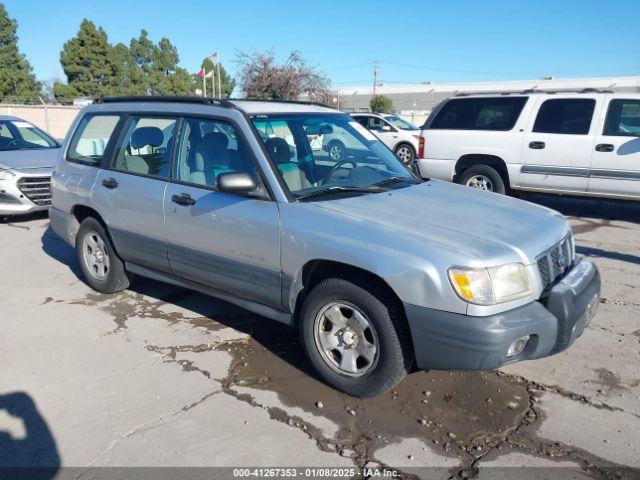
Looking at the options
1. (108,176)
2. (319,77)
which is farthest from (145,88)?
(108,176)

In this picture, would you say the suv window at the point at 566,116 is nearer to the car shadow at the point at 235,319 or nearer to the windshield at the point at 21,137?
the car shadow at the point at 235,319

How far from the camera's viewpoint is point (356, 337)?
3.41 metres

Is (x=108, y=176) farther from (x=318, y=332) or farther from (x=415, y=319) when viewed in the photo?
(x=415, y=319)

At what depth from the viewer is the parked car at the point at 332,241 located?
3021 mm

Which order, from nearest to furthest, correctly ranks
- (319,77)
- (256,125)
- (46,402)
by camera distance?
1. (46,402)
2. (256,125)
3. (319,77)

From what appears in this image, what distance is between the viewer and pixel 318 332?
3.56m

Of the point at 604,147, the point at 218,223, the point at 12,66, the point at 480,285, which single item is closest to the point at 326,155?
the point at 218,223

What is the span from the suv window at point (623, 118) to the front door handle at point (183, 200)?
21.7ft

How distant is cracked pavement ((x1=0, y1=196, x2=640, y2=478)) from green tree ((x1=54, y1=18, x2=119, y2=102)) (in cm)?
4562

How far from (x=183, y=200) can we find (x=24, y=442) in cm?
191

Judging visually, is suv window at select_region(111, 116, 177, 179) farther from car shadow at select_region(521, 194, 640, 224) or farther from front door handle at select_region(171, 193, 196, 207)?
car shadow at select_region(521, 194, 640, 224)

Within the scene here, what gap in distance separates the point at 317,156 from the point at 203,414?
2.07 m

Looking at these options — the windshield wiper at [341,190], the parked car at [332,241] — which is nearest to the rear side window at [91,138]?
the parked car at [332,241]

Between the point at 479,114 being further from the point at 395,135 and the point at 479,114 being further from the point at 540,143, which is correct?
the point at 395,135
